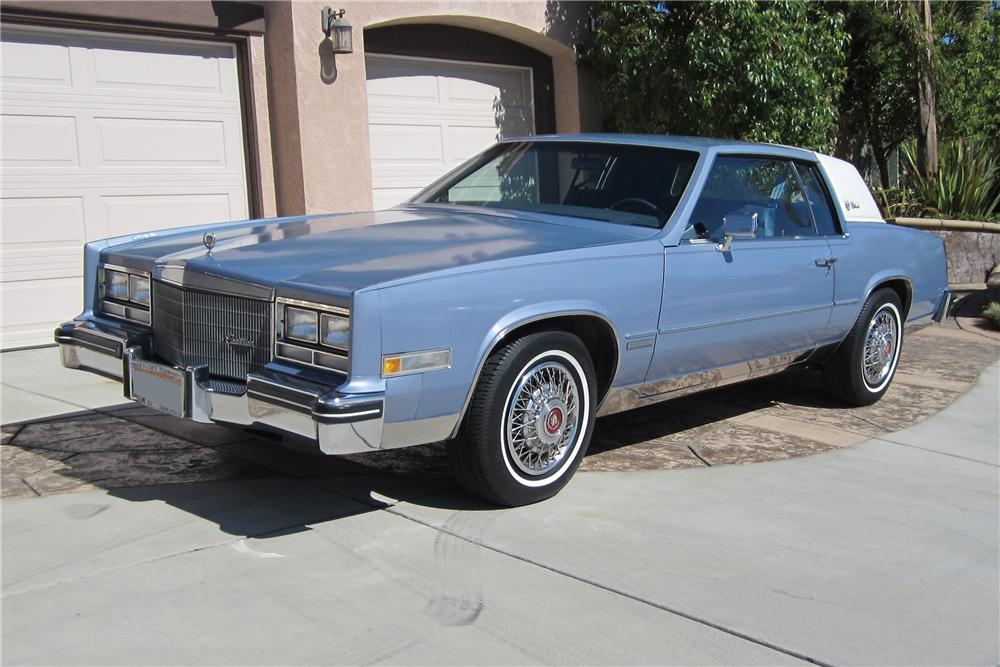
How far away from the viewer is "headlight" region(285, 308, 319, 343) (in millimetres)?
3643

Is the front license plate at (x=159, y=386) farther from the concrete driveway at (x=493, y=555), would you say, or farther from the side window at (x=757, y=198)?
the side window at (x=757, y=198)

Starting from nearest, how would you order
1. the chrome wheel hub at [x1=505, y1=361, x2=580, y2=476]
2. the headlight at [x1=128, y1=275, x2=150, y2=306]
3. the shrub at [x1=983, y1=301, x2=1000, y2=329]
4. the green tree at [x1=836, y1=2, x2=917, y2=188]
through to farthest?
the chrome wheel hub at [x1=505, y1=361, x2=580, y2=476], the headlight at [x1=128, y1=275, x2=150, y2=306], the shrub at [x1=983, y1=301, x2=1000, y2=329], the green tree at [x1=836, y1=2, x2=917, y2=188]

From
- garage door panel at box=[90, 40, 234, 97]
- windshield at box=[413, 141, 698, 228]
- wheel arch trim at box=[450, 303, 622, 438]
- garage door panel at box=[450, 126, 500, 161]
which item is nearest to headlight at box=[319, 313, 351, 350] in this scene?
wheel arch trim at box=[450, 303, 622, 438]

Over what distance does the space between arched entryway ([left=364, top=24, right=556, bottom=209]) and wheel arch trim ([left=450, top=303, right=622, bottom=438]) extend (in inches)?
239

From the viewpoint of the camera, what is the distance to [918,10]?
40.9ft

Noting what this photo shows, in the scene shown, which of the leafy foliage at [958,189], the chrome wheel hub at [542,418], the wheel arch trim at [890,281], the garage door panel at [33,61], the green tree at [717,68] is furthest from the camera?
the leafy foliage at [958,189]

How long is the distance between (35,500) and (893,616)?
3382mm

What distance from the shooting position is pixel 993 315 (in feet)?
30.5

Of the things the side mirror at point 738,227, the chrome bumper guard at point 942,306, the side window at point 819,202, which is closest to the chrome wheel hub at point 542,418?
the side mirror at point 738,227

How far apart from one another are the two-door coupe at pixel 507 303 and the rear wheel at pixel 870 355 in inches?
0.9

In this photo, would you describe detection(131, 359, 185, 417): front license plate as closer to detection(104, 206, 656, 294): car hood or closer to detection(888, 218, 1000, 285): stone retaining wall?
detection(104, 206, 656, 294): car hood

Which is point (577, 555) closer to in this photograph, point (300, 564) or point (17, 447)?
point (300, 564)

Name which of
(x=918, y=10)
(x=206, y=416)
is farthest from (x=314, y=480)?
(x=918, y=10)

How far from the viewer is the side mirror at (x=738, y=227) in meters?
4.97
